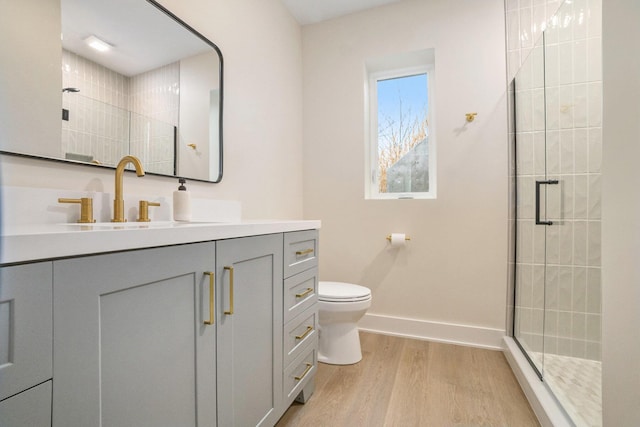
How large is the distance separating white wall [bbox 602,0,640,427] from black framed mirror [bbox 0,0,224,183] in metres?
1.55

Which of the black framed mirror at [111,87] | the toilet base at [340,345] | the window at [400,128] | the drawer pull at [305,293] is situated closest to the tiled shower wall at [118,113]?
the black framed mirror at [111,87]

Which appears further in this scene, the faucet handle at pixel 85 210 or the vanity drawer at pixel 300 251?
the vanity drawer at pixel 300 251

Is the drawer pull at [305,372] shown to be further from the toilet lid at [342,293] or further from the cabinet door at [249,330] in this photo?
the toilet lid at [342,293]

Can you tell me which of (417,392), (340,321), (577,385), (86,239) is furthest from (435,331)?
(86,239)

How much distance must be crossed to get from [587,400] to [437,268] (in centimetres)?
113

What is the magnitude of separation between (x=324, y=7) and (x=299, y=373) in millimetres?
2520

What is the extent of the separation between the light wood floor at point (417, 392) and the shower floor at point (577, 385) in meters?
0.18

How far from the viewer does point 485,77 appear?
6.83ft

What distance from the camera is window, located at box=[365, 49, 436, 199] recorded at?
2.41 m

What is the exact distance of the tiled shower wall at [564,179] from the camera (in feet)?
3.73

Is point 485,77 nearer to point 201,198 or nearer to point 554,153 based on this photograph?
point 554,153

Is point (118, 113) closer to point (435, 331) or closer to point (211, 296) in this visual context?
point (211, 296)

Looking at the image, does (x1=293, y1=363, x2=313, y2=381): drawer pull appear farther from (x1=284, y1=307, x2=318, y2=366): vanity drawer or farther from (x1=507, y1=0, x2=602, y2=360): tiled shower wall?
(x1=507, y1=0, x2=602, y2=360): tiled shower wall

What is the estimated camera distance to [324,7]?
2.37m
